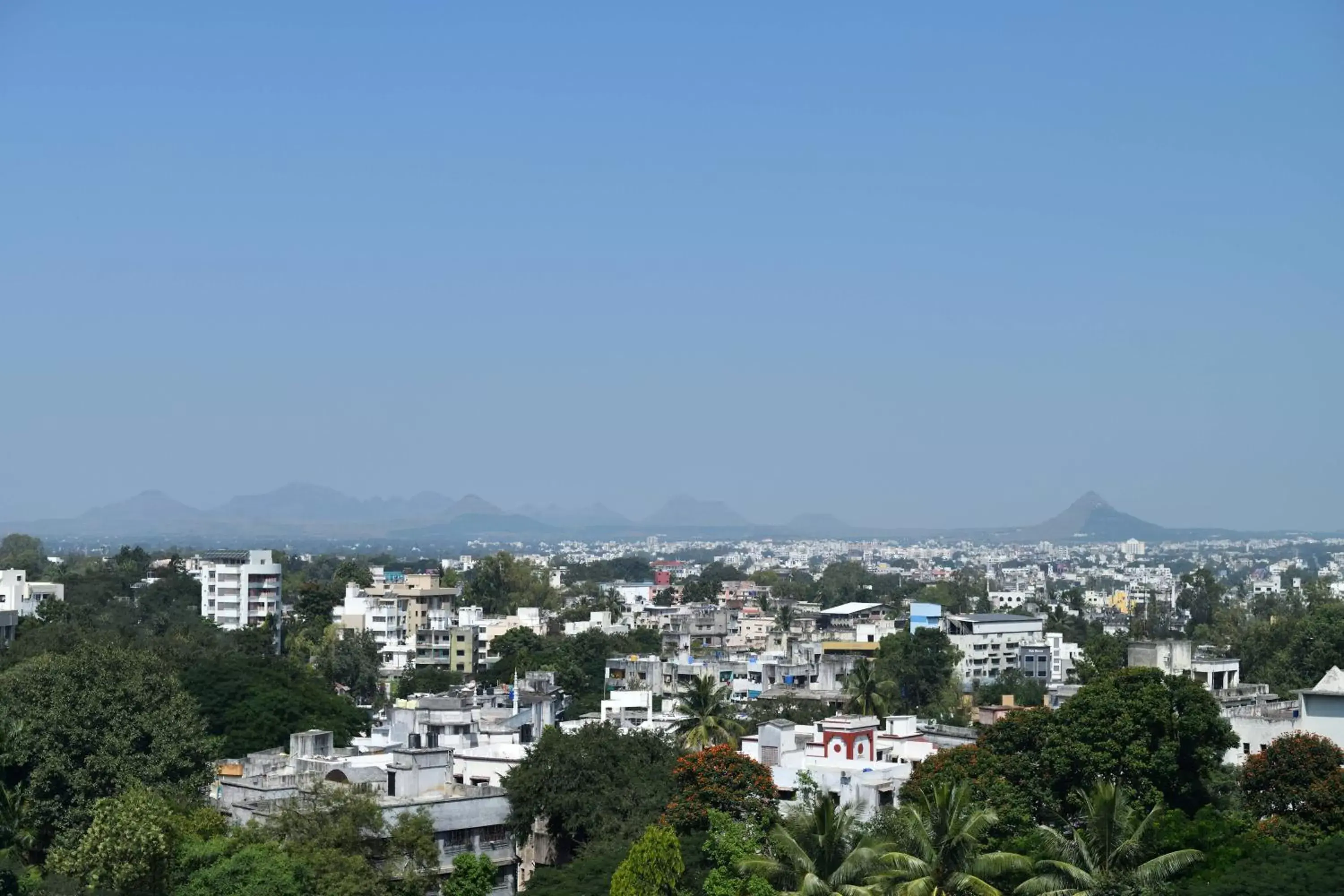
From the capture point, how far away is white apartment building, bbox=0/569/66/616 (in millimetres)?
70750

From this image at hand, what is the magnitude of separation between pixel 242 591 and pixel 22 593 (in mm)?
8830

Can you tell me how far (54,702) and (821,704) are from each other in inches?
943

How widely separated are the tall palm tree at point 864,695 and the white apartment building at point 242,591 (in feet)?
114

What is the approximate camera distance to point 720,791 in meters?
25.6

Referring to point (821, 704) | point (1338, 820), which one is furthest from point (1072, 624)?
point (1338, 820)

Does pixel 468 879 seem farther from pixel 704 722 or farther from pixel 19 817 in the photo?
pixel 704 722

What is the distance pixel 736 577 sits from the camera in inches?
5910

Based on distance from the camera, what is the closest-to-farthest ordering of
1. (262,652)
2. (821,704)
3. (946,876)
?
(946,876) < (821,704) < (262,652)

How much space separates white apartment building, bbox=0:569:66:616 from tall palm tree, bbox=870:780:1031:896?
54529 mm

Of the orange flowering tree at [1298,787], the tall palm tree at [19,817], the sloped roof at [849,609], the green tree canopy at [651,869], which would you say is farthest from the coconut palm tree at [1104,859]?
the sloped roof at [849,609]

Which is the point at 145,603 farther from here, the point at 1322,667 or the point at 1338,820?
the point at 1338,820

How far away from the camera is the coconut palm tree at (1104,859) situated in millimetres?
20484

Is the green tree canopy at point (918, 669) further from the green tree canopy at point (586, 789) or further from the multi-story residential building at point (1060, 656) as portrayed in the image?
the green tree canopy at point (586, 789)

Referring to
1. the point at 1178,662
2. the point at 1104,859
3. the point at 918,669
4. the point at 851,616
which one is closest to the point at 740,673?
the point at 918,669
